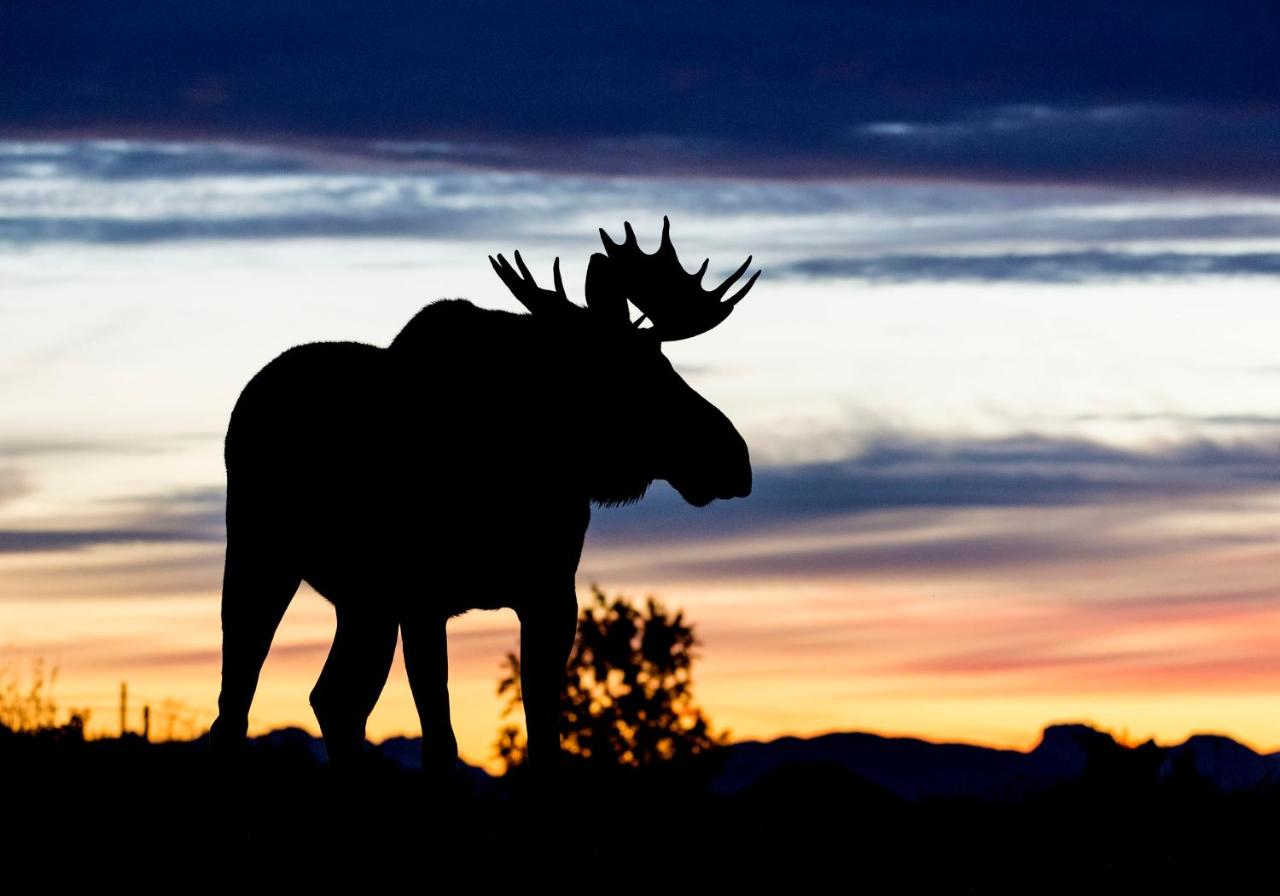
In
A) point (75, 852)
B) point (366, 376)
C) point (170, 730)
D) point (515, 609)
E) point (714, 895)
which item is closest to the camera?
point (714, 895)

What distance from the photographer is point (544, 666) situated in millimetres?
12508

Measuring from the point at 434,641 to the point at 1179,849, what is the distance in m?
4.42

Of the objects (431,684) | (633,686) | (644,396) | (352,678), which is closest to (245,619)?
(352,678)

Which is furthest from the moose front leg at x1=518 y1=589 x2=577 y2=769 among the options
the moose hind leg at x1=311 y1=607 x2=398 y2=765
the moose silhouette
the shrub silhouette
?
the shrub silhouette

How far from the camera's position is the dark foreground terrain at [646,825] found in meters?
10.4

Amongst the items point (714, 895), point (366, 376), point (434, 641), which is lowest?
point (714, 895)

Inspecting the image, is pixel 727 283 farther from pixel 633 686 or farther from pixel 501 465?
pixel 633 686

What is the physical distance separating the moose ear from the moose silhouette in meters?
0.01

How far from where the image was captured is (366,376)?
44.8 ft

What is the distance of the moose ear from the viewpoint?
13078 millimetres

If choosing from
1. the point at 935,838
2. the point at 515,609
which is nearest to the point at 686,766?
the point at 515,609

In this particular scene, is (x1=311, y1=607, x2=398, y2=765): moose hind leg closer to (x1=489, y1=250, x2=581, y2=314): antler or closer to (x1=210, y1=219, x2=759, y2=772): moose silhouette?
(x1=210, y1=219, x2=759, y2=772): moose silhouette

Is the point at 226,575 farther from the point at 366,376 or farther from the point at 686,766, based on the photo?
the point at 686,766

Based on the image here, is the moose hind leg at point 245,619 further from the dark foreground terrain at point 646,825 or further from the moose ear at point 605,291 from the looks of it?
the moose ear at point 605,291
